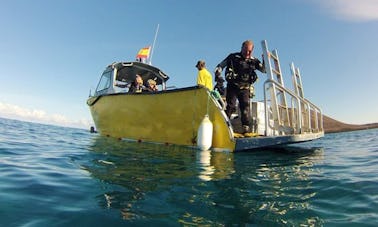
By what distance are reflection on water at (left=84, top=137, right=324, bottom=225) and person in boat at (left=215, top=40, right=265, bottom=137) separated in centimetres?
247

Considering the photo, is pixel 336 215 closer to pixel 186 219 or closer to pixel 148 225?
pixel 186 219

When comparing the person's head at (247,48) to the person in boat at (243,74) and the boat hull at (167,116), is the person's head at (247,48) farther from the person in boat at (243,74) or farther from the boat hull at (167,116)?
the boat hull at (167,116)

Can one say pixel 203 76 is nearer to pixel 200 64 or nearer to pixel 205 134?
pixel 200 64

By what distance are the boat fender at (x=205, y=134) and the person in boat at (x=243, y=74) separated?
92 centimetres

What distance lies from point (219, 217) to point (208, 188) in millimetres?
942

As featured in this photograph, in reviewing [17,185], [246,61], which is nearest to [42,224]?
[17,185]

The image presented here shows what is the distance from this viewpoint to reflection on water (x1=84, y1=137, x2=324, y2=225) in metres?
2.75

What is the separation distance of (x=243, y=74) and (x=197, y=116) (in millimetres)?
1414

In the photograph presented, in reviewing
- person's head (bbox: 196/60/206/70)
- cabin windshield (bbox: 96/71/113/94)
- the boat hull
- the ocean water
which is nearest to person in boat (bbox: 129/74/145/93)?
the boat hull

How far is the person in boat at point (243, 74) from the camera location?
25.3 feet

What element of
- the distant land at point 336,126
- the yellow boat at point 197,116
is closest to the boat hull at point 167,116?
the yellow boat at point 197,116

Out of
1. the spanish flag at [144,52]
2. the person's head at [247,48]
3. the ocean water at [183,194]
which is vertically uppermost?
the spanish flag at [144,52]

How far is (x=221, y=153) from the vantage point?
717 centimetres

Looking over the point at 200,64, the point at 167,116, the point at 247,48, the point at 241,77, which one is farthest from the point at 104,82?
the point at 247,48
